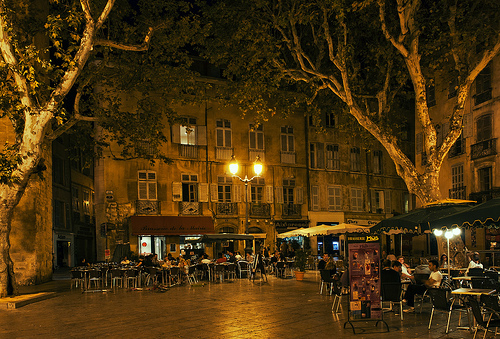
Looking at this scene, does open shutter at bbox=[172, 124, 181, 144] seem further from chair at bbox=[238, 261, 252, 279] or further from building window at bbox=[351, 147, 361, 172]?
building window at bbox=[351, 147, 361, 172]

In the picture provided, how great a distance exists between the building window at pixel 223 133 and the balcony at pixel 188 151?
1505 millimetres

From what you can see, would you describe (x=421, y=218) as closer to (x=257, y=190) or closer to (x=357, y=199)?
(x=257, y=190)

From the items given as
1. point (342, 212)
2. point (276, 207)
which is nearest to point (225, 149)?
point (276, 207)

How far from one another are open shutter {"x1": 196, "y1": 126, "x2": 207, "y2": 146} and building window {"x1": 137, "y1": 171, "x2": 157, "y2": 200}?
314 cm

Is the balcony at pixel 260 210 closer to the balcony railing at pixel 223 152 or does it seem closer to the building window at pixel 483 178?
the balcony railing at pixel 223 152

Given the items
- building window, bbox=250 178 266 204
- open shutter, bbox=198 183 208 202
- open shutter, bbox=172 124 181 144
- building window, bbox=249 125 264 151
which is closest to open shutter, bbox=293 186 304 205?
building window, bbox=250 178 266 204

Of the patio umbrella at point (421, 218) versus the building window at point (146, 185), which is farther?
the building window at point (146, 185)

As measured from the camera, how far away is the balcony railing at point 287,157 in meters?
31.9

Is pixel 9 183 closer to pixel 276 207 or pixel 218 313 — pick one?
pixel 218 313

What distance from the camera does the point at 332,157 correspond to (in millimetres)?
33938

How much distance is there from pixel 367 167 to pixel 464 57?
57.7ft

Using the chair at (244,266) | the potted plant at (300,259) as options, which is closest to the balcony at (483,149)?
the potted plant at (300,259)

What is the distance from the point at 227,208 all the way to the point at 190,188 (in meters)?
2.39

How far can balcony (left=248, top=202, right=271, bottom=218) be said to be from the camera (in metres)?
30.4
